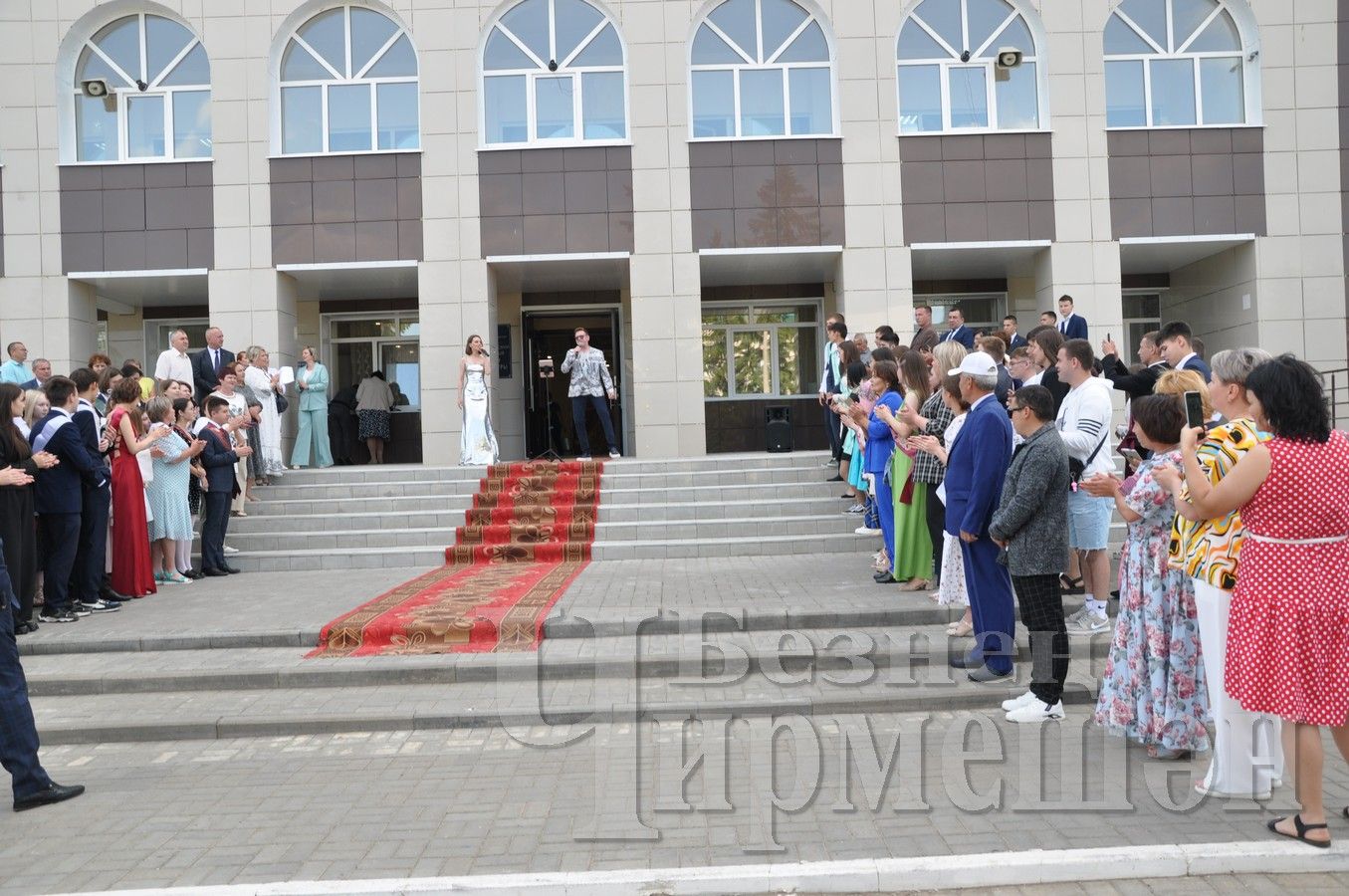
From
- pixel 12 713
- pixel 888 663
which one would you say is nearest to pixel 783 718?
pixel 888 663

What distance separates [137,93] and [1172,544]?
17.5 metres

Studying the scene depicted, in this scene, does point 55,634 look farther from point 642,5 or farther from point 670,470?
point 642,5

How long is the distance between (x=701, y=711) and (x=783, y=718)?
1.61ft

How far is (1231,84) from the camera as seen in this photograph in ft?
56.0

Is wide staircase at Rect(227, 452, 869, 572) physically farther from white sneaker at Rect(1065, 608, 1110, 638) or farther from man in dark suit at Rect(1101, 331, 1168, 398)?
white sneaker at Rect(1065, 608, 1110, 638)

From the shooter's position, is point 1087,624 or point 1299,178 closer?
point 1087,624

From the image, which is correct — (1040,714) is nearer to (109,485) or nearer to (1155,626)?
(1155,626)

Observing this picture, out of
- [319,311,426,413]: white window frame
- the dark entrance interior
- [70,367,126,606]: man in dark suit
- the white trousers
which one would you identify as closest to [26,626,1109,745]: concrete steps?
[70,367,126,606]: man in dark suit

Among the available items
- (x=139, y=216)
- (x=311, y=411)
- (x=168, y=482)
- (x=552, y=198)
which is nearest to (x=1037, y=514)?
(x=168, y=482)

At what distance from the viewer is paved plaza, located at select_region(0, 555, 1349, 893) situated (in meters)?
4.45

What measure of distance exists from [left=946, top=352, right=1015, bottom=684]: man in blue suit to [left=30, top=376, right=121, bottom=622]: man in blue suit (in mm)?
7082

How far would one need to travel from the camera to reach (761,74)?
1725 cm

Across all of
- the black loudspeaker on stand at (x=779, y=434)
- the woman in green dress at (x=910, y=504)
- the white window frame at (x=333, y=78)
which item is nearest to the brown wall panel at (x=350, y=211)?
the white window frame at (x=333, y=78)

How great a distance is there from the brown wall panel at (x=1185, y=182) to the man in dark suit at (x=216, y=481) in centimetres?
1319
